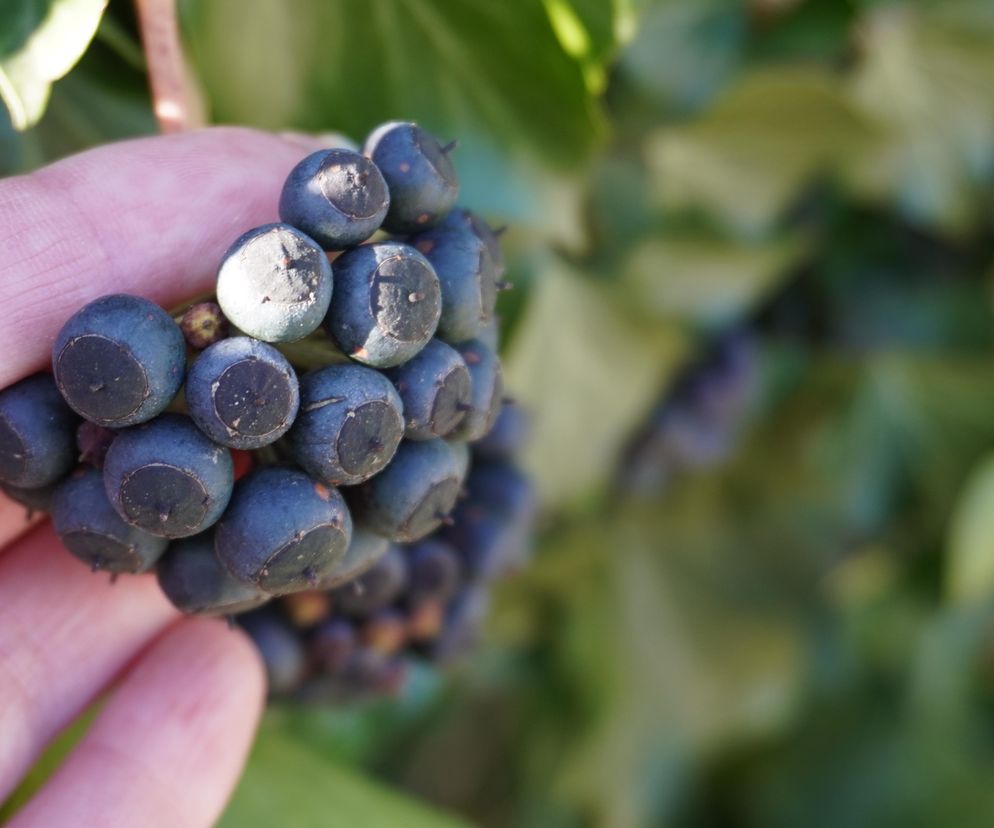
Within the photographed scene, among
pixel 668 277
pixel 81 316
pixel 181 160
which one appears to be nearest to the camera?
pixel 81 316

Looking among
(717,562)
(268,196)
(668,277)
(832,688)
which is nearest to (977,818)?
(832,688)

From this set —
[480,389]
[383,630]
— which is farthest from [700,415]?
[480,389]

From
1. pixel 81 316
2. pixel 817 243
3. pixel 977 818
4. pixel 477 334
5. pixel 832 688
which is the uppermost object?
pixel 81 316

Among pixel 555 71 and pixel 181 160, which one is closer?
pixel 181 160

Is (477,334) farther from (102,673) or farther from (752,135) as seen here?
(752,135)

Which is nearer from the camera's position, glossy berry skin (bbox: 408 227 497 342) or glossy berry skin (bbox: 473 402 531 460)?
glossy berry skin (bbox: 408 227 497 342)

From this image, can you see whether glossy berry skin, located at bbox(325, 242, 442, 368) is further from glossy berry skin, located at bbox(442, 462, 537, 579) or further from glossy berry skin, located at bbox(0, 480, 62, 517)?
glossy berry skin, located at bbox(442, 462, 537, 579)

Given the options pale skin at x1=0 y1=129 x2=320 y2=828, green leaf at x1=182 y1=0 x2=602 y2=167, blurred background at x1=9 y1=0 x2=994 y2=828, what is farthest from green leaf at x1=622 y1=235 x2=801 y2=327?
pale skin at x1=0 y1=129 x2=320 y2=828

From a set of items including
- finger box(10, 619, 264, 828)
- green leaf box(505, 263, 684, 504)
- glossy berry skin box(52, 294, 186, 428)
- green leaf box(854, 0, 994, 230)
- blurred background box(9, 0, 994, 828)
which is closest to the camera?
glossy berry skin box(52, 294, 186, 428)
